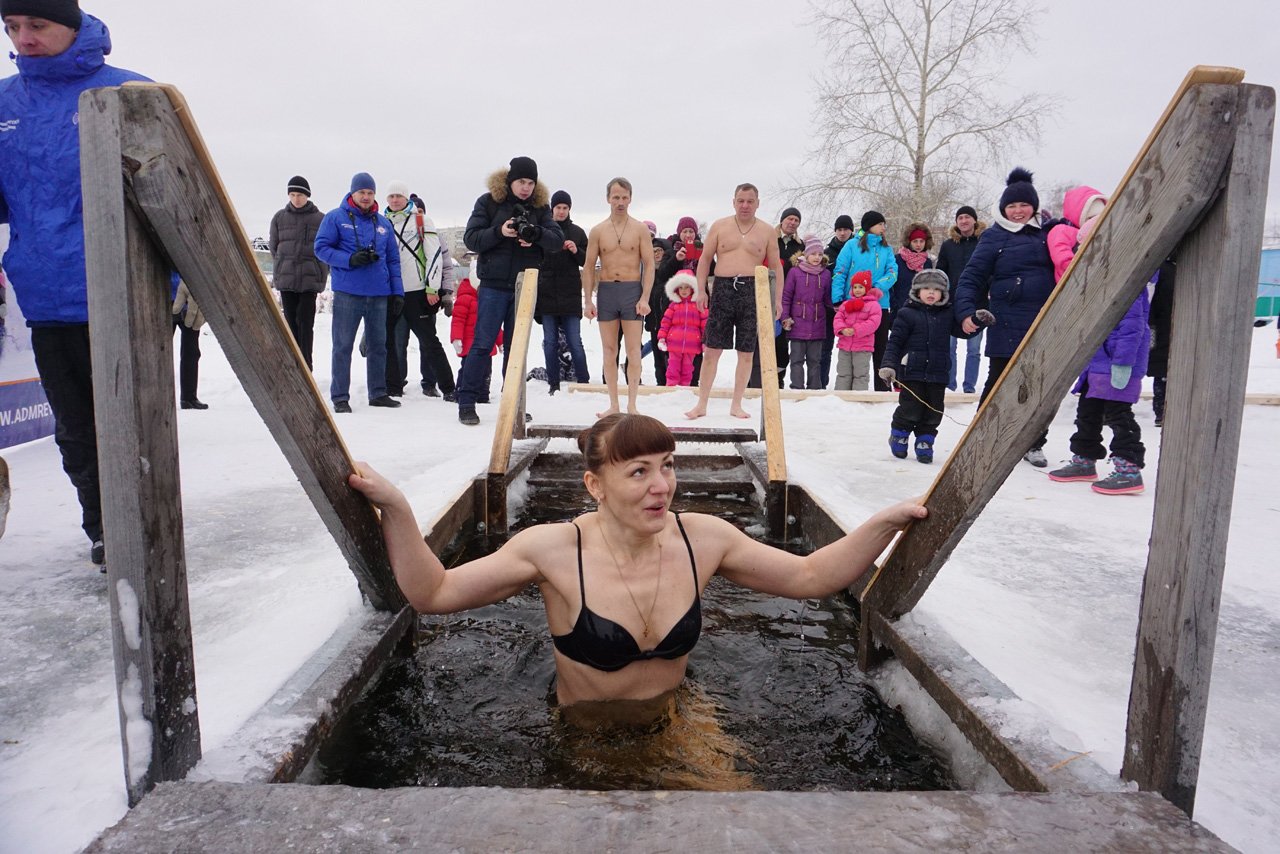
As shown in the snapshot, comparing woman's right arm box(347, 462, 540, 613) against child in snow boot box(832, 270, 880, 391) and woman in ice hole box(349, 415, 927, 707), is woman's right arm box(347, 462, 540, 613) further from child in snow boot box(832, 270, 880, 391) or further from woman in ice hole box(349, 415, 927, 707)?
child in snow boot box(832, 270, 880, 391)

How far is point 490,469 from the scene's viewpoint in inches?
194

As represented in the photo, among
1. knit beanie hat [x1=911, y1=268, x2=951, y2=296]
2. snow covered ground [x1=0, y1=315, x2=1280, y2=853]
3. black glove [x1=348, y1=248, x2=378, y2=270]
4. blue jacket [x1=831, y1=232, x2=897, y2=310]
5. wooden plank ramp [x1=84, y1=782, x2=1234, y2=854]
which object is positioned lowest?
snow covered ground [x1=0, y1=315, x2=1280, y2=853]

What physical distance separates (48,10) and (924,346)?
543cm

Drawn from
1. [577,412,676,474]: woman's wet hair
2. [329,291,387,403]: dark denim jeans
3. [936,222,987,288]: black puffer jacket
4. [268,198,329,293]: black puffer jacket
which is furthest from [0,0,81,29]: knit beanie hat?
[936,222,987,288]: black puffer jacket

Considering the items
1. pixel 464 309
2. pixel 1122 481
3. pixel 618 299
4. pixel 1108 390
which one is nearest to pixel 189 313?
pixel 618 299

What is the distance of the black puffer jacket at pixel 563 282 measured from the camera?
8398mm

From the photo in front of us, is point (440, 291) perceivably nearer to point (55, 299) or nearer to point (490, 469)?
point (490, 469)

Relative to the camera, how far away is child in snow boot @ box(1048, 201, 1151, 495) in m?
4.96

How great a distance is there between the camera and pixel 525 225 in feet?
23.0

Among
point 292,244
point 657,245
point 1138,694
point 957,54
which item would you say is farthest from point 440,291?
point 957,54

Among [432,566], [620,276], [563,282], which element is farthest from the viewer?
[563,282]

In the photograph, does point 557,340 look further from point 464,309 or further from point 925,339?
point 925,339

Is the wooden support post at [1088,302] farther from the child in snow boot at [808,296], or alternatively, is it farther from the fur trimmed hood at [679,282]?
the fur trimmed hood at [679,282]

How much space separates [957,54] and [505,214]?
17.0m
